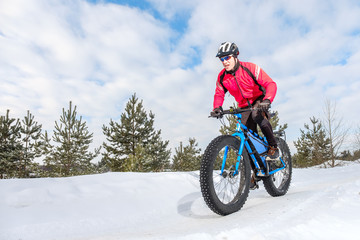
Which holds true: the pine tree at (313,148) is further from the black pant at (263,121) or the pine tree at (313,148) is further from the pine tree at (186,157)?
the black pant at (263,121)

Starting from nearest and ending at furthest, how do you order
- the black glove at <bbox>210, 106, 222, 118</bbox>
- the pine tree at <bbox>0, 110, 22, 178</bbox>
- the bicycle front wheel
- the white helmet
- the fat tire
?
1. the bicycle front wheel
2. the white helmet
3. the black glove at <bbox>210, 106, 222, 118</bbox>
4. the fat tire
5. the pine tree at <bbox>0, 110, 22, 178</bbox>

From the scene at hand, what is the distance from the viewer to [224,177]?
2.71 meters

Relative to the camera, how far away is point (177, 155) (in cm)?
2462

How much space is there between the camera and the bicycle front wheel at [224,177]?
232cm

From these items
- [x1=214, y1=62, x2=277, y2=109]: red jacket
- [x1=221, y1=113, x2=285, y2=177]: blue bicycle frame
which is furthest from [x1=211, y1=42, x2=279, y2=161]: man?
[x1=221, y1=113, x2=285, y2=177]: blue bicycle frame

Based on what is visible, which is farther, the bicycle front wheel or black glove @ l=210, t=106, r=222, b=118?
black glove @ l=210, t=106, r=222, b=118

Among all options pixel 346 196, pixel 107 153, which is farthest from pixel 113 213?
pixel 107 153

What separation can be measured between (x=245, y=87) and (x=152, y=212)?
2192 millimetres

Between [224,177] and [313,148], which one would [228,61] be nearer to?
[224,177]

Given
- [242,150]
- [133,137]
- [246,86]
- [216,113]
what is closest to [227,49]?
[246,86]

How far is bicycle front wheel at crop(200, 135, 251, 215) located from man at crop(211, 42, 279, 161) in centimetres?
58

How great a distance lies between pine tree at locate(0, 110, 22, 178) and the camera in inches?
724

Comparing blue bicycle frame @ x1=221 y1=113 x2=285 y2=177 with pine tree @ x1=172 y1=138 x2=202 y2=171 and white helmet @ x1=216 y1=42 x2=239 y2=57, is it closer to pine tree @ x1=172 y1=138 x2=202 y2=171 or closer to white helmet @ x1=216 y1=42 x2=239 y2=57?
white helmet @ x1=216 y1=42 x2=239 y2=57

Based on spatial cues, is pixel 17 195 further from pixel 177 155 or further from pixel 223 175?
pixel 177 155
